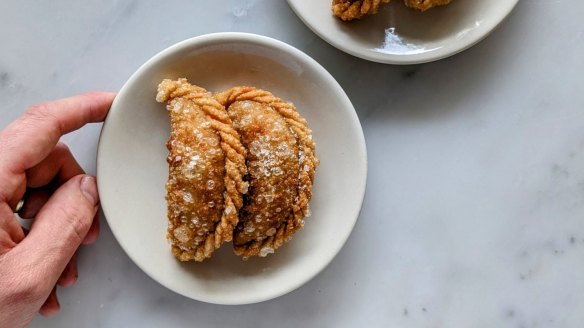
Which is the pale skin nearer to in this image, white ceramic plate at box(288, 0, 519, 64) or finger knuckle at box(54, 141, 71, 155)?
finger knuckle at box(54, 141, 71, 155)

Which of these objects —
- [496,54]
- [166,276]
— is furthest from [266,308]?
[496,54]

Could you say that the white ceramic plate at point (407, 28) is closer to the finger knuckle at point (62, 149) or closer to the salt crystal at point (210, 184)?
the salt crystal at point (210, 184)

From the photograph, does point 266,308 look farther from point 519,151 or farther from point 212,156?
Result: point 519,151

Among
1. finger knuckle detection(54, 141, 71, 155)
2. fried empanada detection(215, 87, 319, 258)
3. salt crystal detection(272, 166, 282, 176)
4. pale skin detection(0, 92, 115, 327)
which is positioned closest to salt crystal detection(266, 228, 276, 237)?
fried empanada detection(215, 87, 319, 258)

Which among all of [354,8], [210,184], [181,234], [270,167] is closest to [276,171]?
[270,167]

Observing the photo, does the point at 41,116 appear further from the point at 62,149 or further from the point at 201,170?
the point at 201,170

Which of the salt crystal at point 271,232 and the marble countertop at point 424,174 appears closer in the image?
the salt crystal at point 271,232

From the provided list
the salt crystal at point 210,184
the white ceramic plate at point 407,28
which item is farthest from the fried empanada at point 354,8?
the salt crystal at point 210,184
